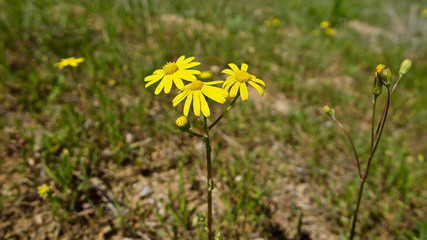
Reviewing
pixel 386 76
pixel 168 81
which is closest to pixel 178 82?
pixel 168 81

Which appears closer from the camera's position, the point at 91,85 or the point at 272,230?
the point at 272,230

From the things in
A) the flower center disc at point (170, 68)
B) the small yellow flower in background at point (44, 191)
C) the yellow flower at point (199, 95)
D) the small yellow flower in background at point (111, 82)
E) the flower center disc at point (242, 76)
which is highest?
the small yellow flower in background at point (111, 82)

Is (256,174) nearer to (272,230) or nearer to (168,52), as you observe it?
(272,230)

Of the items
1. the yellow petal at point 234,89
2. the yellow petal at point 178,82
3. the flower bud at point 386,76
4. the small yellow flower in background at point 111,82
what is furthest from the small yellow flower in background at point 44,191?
the flower bud at point 386,76

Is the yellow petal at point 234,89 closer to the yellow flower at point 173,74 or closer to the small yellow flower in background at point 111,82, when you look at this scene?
the yellow flower at point 173,74

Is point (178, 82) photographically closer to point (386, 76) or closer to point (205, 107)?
point (205, 107)

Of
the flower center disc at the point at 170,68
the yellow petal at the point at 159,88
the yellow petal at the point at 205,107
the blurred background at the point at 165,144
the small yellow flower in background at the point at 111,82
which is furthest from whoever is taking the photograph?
the small yellow flower in background at the point at 111,82

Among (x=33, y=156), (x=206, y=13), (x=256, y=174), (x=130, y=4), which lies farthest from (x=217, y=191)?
(x=206, y=13)

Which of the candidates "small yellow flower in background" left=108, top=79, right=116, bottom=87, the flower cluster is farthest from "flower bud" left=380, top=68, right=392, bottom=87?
"small yellow flower in background" left=108, top=79, right=116, bottom=87
